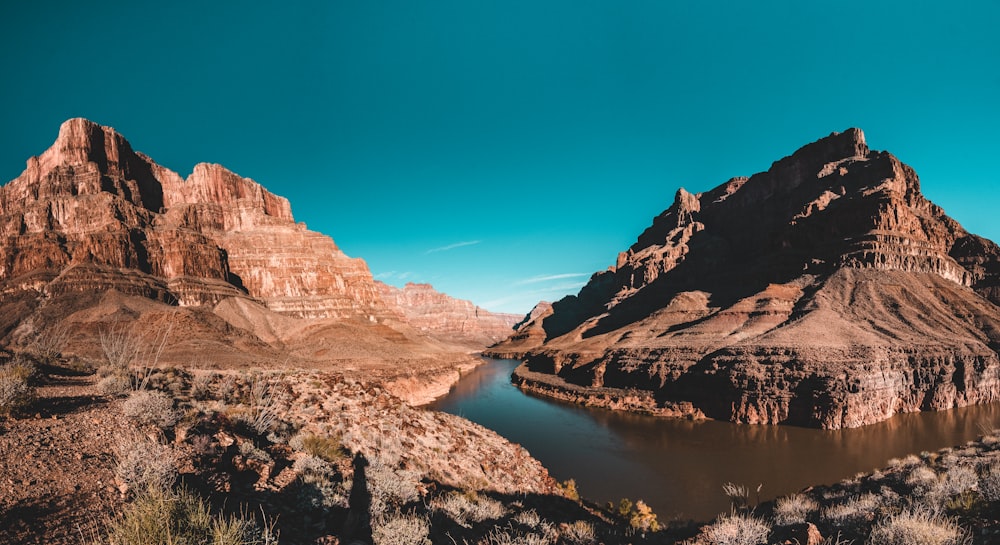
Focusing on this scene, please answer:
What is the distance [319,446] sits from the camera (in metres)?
10.6

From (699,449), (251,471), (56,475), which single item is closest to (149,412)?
(251,471)

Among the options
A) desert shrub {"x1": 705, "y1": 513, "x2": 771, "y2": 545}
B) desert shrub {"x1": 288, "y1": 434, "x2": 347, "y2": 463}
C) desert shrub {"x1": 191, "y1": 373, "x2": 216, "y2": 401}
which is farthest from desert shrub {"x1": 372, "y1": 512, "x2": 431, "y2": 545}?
desert shrub {"x1": 191, "y1": 373, "x2": 216, "y2": 401}

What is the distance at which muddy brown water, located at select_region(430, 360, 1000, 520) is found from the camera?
22.6 metres

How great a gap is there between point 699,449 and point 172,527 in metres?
32.9

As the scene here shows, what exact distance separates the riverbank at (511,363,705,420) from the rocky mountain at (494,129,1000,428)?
0.21m

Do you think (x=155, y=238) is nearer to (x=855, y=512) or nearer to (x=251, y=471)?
(x=251, y=471)

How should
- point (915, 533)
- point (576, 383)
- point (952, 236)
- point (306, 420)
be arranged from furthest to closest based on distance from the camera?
1. point (952, 236)
2. point (576, 383)
3. point (306, 420)
4. point (915, 533)

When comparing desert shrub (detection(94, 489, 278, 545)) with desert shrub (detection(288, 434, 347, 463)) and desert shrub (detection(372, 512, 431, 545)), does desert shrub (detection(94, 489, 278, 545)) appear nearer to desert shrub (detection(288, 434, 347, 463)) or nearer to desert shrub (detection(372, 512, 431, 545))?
desert shrub (detection(372, 512, 431, 545))

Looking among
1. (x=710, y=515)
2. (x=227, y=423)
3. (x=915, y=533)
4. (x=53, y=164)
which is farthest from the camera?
(x=53, y=164)

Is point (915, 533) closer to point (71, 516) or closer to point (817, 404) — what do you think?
point (71, 516)

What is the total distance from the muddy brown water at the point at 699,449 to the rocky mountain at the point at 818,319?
2.55m

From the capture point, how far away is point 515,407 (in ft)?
155

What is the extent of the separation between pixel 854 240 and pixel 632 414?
52387 millimetres

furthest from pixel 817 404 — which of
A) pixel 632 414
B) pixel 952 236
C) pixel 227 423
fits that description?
pixel 952 236
